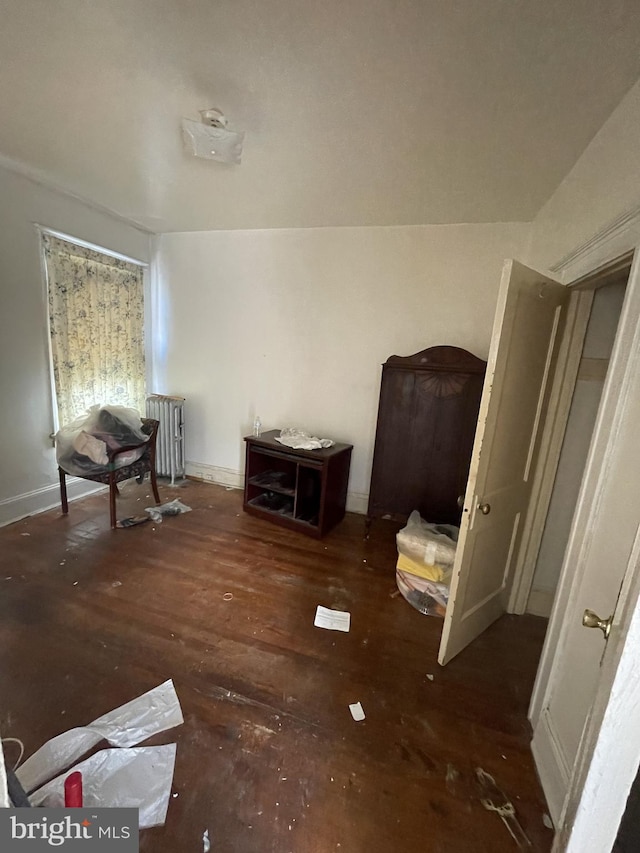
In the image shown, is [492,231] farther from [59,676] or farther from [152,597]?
[59,676]

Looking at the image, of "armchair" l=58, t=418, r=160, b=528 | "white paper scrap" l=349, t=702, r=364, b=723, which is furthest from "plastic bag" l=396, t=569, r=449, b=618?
"armchair" l=58, t=418, r=160, b=528

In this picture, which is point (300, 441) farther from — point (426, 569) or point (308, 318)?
point (426, 569)

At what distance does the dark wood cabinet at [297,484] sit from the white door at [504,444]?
1.27 m

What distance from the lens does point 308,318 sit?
3.18 m

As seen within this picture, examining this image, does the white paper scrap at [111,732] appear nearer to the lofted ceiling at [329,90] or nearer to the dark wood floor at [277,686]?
the dark wood floor at [277,686]

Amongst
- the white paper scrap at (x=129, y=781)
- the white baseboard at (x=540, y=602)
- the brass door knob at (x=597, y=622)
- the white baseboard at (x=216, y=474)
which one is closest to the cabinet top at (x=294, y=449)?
the white baseboard at (x=216, y=474)

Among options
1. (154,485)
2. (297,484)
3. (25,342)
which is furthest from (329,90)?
(154,485)

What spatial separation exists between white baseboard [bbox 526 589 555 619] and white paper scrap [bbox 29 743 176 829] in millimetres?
2016

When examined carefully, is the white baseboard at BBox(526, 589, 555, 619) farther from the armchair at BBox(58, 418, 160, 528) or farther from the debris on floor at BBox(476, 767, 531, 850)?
the armchair at BBox(58, 418, 160, 528)

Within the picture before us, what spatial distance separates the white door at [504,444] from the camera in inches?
55.2

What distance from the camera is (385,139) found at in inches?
69.2

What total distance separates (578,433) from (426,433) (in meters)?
0.96

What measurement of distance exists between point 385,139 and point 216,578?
107 inches

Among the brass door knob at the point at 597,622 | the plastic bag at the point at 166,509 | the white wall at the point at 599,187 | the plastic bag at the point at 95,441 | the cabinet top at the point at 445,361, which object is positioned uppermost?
the white wall at the point at 599,187
